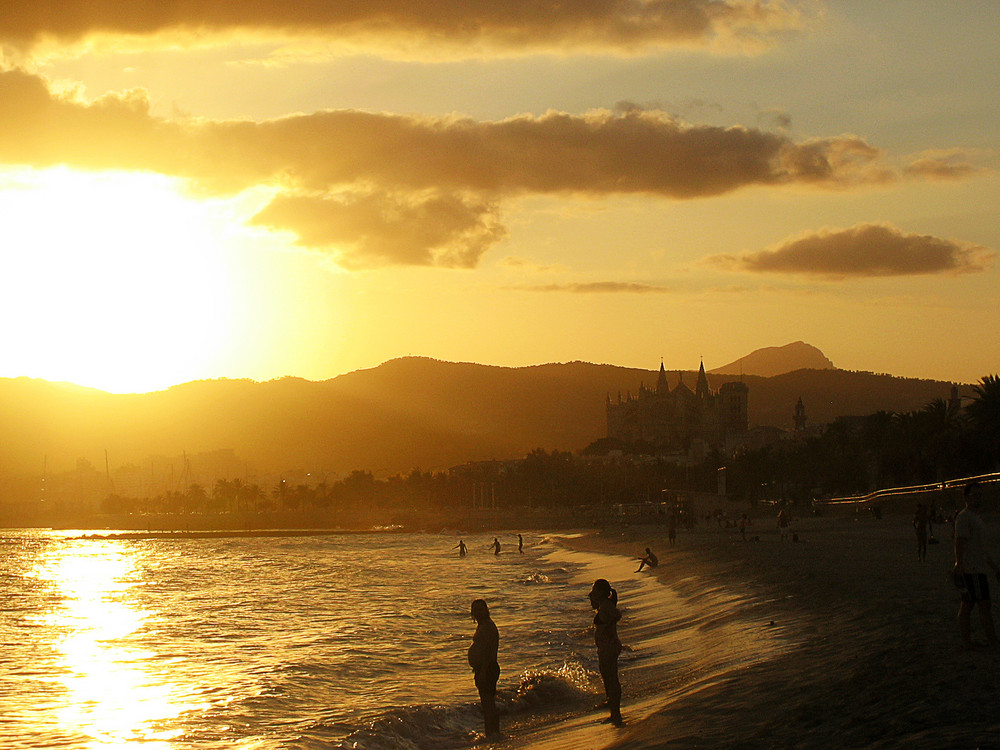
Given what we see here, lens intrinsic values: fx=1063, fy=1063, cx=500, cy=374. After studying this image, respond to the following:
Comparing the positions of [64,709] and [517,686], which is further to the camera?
[64,709]

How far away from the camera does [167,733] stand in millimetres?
17406

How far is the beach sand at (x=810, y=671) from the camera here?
1017 cm

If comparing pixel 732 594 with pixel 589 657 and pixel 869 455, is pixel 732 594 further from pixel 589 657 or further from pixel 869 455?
pixel 869 455

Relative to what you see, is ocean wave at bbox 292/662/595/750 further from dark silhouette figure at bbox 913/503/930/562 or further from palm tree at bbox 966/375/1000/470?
palm tree at bbox 966/375/1000/470

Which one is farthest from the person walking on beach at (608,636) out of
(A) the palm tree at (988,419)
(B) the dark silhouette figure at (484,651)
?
(A) the palm tree at (988,419)

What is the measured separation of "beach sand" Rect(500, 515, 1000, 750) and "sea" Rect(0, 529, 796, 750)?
38 cm

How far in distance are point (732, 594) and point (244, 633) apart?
15952mm

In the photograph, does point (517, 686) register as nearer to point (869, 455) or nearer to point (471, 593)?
point (471, 593)

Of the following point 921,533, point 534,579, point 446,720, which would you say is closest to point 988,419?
point 534,579

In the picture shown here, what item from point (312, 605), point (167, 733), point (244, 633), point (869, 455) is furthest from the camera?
point (869, 455)

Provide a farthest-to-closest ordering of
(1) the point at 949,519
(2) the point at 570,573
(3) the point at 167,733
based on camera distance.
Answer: (2) the point at 570,573 < (1) the point at 949,519 < (3) the point at 167,733

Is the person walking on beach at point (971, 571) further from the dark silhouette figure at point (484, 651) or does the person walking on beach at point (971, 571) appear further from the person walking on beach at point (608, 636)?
the dark silhouette figure at point (484, 651)

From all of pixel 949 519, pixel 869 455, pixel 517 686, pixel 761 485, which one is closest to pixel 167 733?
pixel 517 686

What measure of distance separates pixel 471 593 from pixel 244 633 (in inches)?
527
